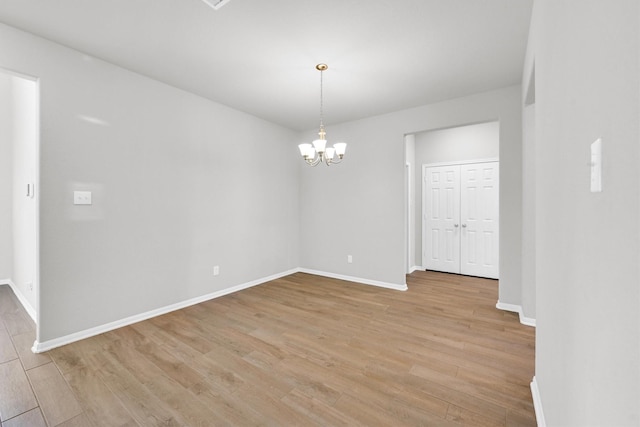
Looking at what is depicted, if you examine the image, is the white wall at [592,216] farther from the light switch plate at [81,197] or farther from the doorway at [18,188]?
the doorway at [18,188]

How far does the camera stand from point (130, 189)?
116 inches

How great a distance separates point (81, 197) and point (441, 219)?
5.44 metres

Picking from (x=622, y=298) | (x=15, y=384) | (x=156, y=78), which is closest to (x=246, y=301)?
(x=15, y=384)

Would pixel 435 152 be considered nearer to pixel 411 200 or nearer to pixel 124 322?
pixel 411 200

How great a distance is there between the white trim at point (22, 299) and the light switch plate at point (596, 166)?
4.15 metres

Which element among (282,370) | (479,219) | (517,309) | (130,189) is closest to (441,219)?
(479,219)

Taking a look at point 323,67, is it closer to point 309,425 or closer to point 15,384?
point 309,425

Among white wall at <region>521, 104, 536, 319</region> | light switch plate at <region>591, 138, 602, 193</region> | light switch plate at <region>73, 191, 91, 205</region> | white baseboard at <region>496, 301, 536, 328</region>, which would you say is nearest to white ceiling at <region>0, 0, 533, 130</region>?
white wall at <region>521, 104, 536, 319</region>

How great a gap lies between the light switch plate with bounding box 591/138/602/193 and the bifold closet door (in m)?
4.63

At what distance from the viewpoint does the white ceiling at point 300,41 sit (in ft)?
6.64

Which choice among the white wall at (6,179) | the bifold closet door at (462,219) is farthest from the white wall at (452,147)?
the white wall at (6,179)

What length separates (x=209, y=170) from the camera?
12.3ft

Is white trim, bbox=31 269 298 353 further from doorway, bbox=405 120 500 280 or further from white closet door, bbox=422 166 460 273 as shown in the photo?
white closet door, bbox=422 166 460 273

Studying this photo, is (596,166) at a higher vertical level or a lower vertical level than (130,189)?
lower
